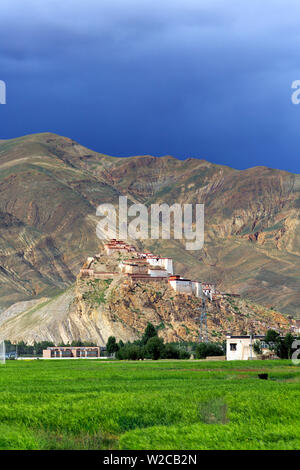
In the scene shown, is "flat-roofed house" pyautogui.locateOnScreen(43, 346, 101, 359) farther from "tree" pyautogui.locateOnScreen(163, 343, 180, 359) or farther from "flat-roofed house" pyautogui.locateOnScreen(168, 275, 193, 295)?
"flat-roofed house" pyautogui.locateOnScreen(168, 275, 193, 295)

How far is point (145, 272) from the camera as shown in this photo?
18312 cm

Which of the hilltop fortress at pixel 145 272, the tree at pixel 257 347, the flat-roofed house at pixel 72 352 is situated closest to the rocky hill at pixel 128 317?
the hilltop fortress at pixel 145 272

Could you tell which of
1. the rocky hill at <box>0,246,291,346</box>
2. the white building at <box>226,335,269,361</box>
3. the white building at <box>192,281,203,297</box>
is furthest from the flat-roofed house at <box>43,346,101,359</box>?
the white building at <box>226,335,269,361</box>

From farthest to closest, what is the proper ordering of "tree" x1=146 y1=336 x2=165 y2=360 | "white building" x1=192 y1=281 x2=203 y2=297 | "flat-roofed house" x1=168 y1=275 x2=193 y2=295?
1. "white building" x1=192 y1=281 x2=203 y2=297
2. "flat-roofed house" x1=168 y1=275 x2=193 y2=295
3. "tree" x1=146 y1=336 x2=165 y2=360

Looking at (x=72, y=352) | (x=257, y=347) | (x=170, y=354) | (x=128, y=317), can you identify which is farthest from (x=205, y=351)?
(x=128, y=317)

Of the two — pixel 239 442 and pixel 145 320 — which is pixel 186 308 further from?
pixel 239 442

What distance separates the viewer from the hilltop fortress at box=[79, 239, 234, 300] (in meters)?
178

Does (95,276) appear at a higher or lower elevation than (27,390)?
higher

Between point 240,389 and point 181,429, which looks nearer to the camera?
point 181,429

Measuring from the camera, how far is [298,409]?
98.3 ft

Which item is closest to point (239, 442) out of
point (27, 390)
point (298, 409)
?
point (298, 409)

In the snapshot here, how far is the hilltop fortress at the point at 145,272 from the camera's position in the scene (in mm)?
178250

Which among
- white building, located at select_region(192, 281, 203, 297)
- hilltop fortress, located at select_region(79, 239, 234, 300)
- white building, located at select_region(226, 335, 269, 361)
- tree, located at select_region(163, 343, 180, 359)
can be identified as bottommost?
tree, located at select_region(163, 343, 180, 359)
